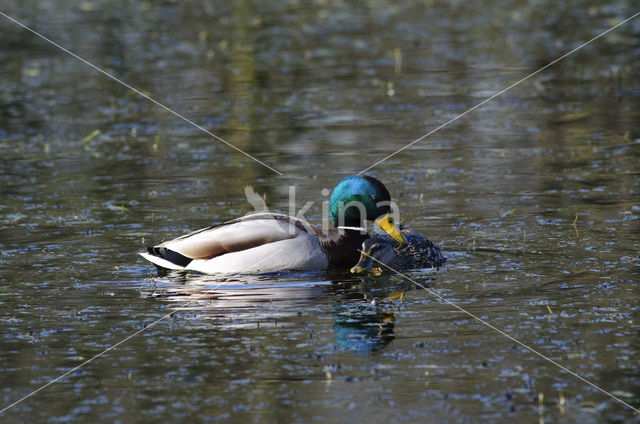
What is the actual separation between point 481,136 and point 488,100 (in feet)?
7.78

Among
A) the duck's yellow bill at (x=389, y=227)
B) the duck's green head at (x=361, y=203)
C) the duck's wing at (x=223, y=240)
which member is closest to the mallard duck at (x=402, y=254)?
the duck's yellow bill at (x=389, y=227)

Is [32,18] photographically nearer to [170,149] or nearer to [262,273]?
[170,149]

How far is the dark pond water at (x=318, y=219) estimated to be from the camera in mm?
6340

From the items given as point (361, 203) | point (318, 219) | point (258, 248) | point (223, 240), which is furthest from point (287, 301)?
point (318, 219)

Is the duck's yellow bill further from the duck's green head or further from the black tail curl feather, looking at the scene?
the black tail curl feather

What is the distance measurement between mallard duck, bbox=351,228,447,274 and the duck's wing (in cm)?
61

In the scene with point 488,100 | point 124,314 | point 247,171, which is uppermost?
point 488,100

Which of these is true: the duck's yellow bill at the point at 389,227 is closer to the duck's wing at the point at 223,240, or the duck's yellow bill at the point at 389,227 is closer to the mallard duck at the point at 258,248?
the mallard duck at the point at 258,248

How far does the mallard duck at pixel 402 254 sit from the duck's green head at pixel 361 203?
172 millimetres

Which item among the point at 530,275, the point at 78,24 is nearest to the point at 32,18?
the point at 78,24

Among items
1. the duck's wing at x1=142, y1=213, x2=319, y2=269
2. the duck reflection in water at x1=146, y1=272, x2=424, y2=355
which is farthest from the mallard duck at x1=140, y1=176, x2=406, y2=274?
the duck reflection in water at x1=146, y1=272, x2=424, y2=355

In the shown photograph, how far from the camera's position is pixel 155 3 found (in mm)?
32719

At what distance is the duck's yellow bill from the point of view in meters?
9.58

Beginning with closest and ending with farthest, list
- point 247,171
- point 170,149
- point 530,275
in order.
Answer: point 530,275
point 247,171
point 170,149
